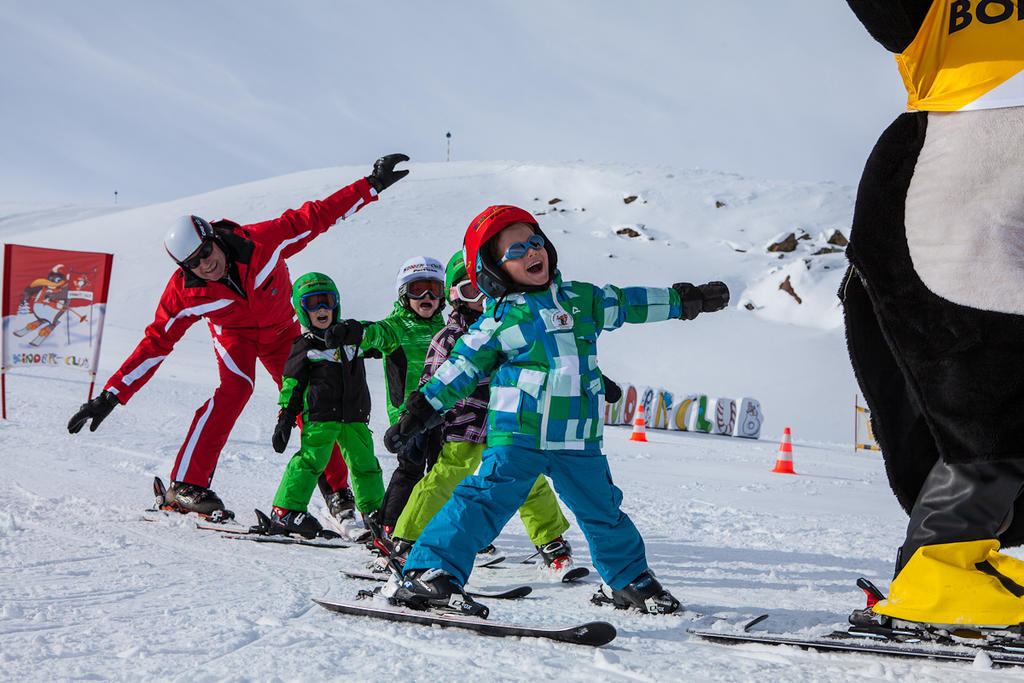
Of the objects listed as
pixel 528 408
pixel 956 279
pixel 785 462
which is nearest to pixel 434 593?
pixel 528 408

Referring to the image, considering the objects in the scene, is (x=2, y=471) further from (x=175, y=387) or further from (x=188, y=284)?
(x=175, y=387)

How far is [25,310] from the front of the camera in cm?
910

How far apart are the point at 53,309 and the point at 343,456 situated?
614 cm

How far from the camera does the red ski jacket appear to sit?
15.4 ft

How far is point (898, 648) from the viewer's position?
78.3 inches

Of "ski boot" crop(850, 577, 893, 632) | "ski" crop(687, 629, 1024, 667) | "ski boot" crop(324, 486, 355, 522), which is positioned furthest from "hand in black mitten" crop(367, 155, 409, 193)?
"ski boot" crop(850, 577, 893, 632)

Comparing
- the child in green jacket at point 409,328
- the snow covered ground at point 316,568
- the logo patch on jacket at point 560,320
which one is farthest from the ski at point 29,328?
the logo patch on jacket at point 560,320

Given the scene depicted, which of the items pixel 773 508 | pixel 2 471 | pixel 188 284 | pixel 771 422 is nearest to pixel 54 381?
pixel 2 471

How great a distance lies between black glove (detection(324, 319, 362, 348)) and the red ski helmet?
4.13 ft

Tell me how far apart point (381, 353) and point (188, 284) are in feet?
3.87

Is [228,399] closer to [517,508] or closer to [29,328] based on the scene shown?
[517,508]

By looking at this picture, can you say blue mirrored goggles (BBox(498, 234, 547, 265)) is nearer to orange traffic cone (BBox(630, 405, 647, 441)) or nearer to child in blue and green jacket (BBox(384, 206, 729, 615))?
child in blue and green jacket (BBox(384, 206, 729, 615))

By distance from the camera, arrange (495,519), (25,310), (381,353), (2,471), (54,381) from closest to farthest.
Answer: (495,519), (381,353), (2,471), (25,310), (54,381)

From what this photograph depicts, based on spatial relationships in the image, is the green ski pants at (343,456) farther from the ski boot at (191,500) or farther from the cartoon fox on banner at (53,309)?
the cartoon fox on banner at (53,309)
